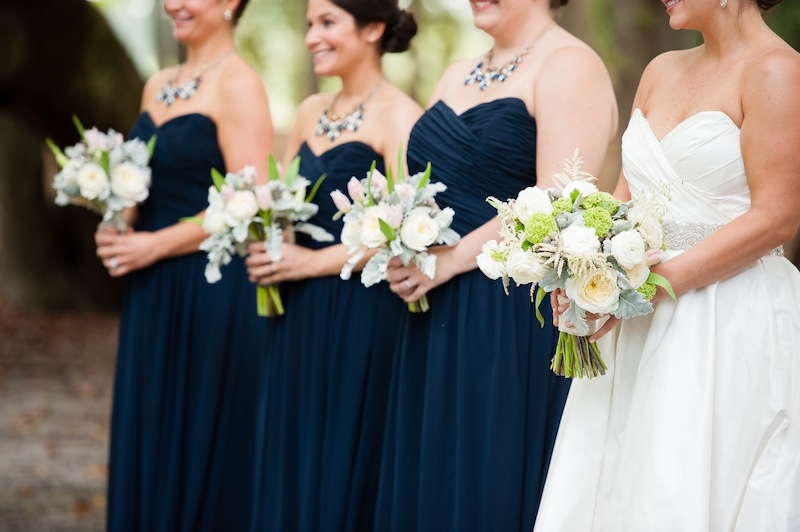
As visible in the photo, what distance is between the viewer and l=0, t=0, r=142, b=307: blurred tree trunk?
41.9 ft

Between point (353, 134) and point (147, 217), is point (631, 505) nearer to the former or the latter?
point (353, 134)

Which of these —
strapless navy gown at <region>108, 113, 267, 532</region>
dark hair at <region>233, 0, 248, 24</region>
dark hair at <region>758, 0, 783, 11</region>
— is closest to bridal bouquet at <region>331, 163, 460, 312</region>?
dark hair at <region>758, 0, 783, 11</region>

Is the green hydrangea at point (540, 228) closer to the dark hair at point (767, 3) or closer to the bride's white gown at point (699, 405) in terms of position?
the bride's white gown at point (699, 405)

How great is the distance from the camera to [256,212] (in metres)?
4.58

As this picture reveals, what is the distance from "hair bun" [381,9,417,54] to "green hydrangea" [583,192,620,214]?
6.55ft

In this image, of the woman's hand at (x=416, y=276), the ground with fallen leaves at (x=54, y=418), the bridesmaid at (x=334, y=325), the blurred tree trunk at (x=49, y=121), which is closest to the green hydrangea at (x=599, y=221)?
the woman's hand at (x=416, y=276)

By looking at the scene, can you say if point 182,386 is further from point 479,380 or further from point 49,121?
point 49,121

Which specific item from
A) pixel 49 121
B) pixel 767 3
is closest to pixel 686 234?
pixel 767 3

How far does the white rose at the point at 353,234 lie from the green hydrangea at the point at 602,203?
118 centimetres

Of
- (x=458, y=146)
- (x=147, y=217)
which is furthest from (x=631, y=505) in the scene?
(x=147, y=217)

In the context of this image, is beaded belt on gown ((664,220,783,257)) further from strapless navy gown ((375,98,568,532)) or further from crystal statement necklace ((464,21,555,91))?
crystal statement necklace ((464,21,555,91))

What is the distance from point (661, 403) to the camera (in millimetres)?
3055

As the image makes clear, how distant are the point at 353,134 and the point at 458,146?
0.78 meters

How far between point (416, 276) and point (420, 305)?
126mm
